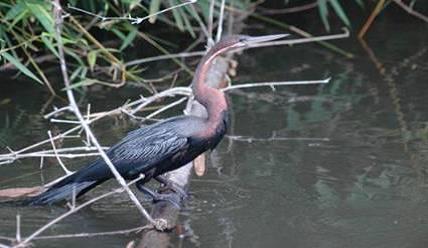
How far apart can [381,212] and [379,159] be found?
0.92m

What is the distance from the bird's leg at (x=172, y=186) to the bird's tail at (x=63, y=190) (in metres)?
0.31

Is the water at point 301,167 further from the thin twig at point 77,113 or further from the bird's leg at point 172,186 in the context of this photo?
the thin twig at point 77,113

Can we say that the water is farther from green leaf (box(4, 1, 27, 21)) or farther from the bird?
green leaf (box(4, 1, 27, 21))

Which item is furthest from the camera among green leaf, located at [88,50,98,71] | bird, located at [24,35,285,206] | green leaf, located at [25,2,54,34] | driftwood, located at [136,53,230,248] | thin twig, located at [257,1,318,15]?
thin twig, located at [257,1,318,15]

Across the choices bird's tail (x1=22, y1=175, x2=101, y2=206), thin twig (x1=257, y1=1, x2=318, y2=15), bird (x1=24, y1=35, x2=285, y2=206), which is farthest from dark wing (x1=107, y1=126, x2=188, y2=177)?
thin twig (x1=257, y1=1, x2=318, y2=15)

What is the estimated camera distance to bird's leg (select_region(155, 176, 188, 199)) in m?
4.69

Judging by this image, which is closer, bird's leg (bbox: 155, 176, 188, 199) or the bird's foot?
the bird's foot

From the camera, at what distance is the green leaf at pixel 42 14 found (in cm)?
593

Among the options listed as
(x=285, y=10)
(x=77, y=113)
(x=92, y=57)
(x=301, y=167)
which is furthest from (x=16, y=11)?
(x=285, y=10)

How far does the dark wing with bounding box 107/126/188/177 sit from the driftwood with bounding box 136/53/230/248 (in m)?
0.20

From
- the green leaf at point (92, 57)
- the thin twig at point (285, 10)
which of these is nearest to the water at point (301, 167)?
the green leaf at point (92, 57)

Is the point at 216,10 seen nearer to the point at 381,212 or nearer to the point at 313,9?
the point at 313,9

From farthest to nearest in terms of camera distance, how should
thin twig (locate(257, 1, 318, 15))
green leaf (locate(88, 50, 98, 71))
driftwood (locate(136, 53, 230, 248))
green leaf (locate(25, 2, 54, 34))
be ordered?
1. thin twig (locate(257, 1, 318, 15))
2. green leaf (locate(88, 50, 98, 71))
3. green leaf (locate(25, 2, 54, 34))
4. driftwood (locate(136, 53, 230, 248))

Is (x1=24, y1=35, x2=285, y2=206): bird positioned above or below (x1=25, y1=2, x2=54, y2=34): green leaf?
below
